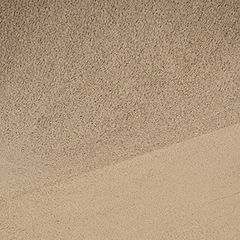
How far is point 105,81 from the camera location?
44.7 inches

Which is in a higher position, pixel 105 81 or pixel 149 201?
pixel 105 81

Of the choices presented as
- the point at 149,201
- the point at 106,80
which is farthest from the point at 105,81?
the point at 149,201

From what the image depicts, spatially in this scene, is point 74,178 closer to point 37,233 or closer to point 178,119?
point 37,233

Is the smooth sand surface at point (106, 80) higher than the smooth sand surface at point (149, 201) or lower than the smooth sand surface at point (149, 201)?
higher

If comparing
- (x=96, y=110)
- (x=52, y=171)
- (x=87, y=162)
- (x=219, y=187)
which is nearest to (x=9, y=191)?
(x=52, y=171)

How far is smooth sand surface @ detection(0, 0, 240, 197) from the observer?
1.07m

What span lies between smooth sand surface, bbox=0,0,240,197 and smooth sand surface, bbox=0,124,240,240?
0.05 meters

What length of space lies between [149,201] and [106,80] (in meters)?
0.43

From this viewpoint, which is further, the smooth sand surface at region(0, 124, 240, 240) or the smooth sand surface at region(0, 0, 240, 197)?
the smooth sand surface at region(0, 124, 240, 240)

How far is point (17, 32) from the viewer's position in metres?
1.08

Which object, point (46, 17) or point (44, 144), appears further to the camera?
point (44, 144)

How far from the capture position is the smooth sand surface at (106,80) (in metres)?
1.07

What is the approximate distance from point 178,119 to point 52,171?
0.43 meters

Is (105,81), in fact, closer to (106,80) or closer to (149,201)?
(106,80)
